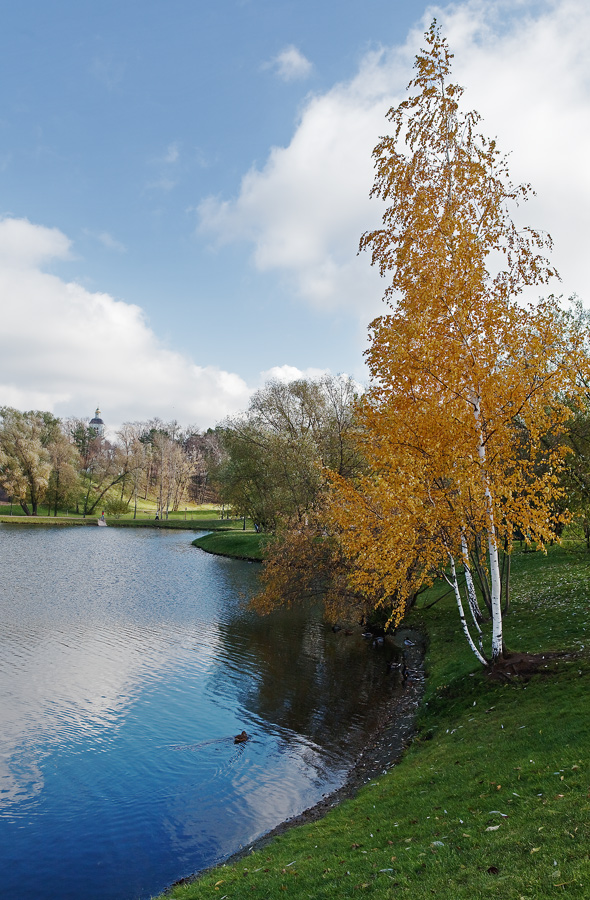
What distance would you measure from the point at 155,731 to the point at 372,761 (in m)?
6.60

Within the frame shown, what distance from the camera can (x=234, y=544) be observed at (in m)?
63.0

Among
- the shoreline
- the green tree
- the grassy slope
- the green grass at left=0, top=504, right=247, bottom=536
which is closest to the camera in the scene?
the grassy slope

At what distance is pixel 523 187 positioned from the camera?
594 inches

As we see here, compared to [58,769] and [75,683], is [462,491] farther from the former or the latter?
[75,683]

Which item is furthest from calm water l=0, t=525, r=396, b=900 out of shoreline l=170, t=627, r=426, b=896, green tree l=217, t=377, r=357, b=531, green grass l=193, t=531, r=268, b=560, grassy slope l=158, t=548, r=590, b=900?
green grass l=193, t=531, r=268, b=560

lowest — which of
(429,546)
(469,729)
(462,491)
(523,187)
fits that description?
(469,729)

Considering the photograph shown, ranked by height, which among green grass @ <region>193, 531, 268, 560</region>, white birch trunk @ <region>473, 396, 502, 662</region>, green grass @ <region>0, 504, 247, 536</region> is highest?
white birch trunk @ <region>473, 396, 502, 662</region>

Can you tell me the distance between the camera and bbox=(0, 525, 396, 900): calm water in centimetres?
1086

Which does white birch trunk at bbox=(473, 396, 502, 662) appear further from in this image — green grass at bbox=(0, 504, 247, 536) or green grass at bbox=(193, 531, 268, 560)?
green grass at bbox=(0, 504, 247, 536)

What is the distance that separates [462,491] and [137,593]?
94.7 feet

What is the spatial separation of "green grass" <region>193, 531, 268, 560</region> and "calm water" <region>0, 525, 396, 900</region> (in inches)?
984

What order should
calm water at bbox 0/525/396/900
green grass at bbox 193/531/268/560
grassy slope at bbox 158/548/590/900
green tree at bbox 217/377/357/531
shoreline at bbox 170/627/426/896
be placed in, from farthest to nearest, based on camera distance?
green grass at bbox 193/531/268/560 → green tree at bbox 217/377/357/531 → calm water at bbox 0/525/396/900 → shoreline at bbox 170/627/426/896 → grassy slope at bbox 158/548/590/900

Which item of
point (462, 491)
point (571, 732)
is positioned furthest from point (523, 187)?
point (571, 732)

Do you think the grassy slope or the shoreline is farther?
the shoreline
